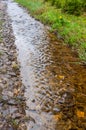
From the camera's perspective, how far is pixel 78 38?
1071 cm

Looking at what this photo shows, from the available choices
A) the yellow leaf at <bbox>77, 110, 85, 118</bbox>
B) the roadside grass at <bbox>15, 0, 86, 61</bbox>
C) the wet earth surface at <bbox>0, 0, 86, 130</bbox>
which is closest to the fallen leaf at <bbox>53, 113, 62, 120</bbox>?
the wet earth surface at <bbox>0, 0, 86, 130</bbox>

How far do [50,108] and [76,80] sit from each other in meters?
1.95

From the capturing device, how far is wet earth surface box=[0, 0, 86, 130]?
561 cm

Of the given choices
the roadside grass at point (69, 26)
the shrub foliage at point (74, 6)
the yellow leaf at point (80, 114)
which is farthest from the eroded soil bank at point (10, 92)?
the shrub foliage at point (74, 6)

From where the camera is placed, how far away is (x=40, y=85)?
713 centimetres

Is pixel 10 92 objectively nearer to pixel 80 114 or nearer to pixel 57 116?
pixel 57 116

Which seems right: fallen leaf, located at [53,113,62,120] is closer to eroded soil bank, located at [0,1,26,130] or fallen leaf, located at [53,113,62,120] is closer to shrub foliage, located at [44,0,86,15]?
eroded soil bank, located at [0,1,26,130]

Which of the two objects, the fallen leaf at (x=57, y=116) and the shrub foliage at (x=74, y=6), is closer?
the fallen leaf at (x=57, y=116)

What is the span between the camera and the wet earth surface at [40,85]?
5.61 metres

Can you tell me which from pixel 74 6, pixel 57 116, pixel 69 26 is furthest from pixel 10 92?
pixel 74 6

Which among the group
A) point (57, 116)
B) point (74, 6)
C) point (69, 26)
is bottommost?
point (69, 26)

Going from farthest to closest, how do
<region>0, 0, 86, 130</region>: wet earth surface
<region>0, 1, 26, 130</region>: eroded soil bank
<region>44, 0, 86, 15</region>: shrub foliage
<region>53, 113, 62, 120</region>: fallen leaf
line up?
<region>44, 0, 86, 15</region>: shrub foliage < <region>53, 113, 62, 120</region>: fallen leaf < <region>0, 0, 86, 130</region>: wet earth surface < <region>0, 1, 26, 130</region>: eroded soil bank

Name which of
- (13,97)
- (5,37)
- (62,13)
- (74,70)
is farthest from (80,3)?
(13,97)

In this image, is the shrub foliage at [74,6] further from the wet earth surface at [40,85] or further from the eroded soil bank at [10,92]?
the eroded soil bank at [10,92]
